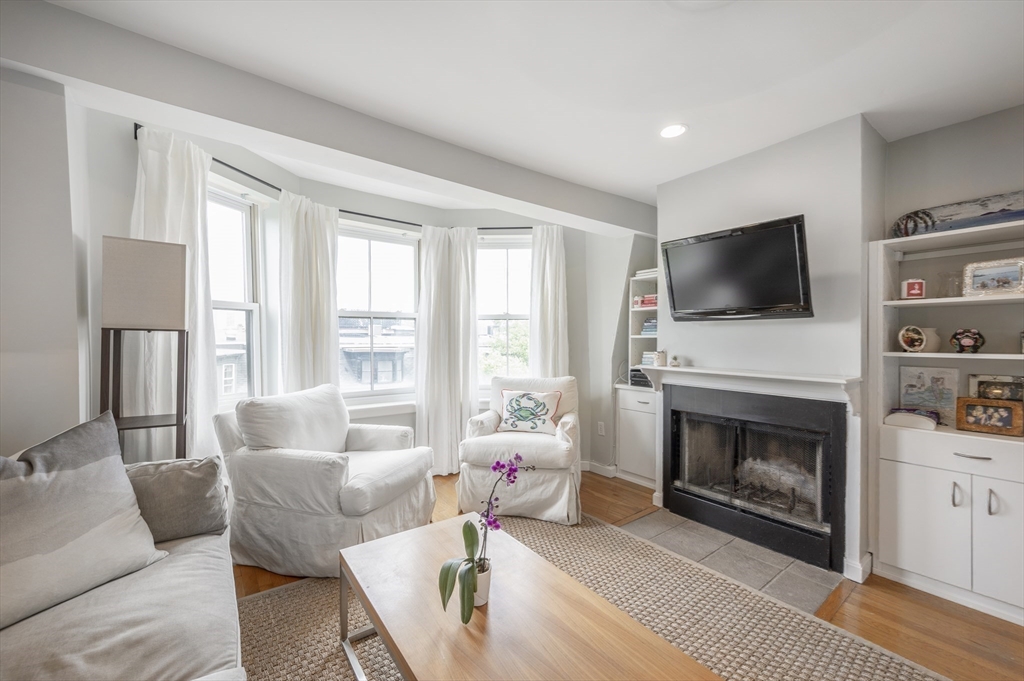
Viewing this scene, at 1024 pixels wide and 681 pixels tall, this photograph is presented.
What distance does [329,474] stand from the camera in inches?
81.0

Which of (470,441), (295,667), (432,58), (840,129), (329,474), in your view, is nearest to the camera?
(295,667)

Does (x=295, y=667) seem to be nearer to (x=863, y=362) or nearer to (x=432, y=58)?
(x=432, y=58)

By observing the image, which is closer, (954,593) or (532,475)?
(954,593)

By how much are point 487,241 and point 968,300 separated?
3143mm

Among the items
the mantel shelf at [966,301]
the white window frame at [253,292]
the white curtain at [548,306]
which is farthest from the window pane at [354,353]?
the mantel shelf at [966,301]

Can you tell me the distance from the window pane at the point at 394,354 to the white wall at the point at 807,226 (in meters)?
2.34

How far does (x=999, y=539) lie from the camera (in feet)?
6.01

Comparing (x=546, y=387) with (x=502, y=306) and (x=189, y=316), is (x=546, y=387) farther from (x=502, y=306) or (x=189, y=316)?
(x=189, y=316)

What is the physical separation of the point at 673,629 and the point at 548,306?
8.33ft

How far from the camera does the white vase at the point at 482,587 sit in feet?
4.11

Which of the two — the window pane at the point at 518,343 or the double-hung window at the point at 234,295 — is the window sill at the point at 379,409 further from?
the window pane at the point at 518,343

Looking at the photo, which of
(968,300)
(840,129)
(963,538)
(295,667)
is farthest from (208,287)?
(963,538)

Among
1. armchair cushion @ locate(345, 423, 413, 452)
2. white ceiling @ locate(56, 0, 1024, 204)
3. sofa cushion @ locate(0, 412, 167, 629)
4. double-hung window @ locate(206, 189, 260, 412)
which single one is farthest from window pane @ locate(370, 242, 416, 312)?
sofa cushion @ locate(0, 412, 167, 629)

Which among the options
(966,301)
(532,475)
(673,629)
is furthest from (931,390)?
(532,475)
